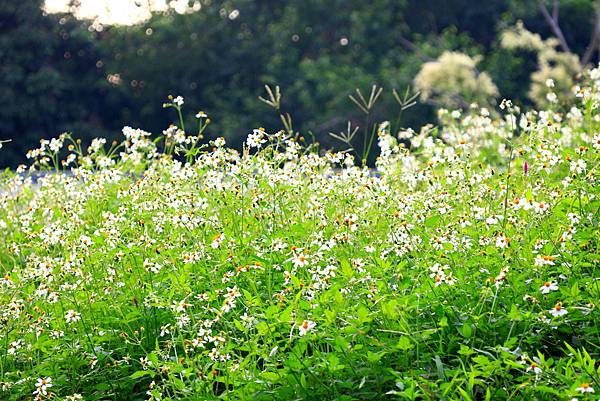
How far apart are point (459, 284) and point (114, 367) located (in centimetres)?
139

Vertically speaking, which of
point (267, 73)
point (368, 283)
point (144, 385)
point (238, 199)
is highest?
point (267, 73)

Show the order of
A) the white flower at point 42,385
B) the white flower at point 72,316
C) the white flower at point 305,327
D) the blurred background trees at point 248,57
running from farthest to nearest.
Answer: the blurred background trees at point 248,57
the white flower at point 72,316
the white flower at point 42,385
the white flower at point 305,327

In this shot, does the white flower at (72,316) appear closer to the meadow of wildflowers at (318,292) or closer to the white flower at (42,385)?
the meadow of wildflowers at (318,292)

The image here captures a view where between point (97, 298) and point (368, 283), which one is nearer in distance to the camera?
point (368, 283)

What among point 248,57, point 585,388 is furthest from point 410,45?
point 585,388

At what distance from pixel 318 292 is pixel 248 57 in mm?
22400

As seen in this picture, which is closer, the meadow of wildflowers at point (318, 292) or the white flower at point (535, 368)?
the white flower at point (535, 368)

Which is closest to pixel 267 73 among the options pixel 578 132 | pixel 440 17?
pixel 440 17

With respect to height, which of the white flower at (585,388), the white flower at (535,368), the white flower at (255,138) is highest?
the white flower at (255,138)

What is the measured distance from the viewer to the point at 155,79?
80.2 ft

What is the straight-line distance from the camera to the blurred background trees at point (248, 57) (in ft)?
74.2

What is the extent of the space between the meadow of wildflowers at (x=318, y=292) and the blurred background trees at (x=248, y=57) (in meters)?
18.5

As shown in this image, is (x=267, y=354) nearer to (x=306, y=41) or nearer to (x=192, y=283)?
(x=192, y=283)

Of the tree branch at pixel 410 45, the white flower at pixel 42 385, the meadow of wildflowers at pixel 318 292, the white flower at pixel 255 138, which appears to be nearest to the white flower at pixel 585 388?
the meadow of wildflowers at pixel 318 292
